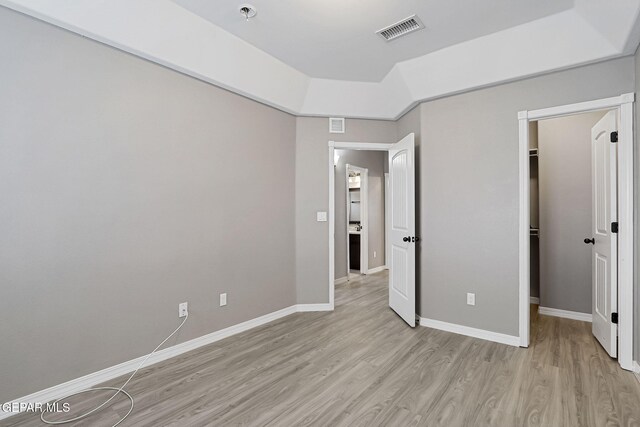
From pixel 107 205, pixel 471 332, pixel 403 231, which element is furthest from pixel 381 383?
pixel 107 205

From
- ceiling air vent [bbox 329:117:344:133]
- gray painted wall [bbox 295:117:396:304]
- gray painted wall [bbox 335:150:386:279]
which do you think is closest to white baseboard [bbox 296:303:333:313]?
gray painted wall [bbox 295:117:396:304]

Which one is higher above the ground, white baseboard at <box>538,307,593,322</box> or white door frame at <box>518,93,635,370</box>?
white door frame at <box>518,93,635,370</box>

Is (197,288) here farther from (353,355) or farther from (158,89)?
(158,89)

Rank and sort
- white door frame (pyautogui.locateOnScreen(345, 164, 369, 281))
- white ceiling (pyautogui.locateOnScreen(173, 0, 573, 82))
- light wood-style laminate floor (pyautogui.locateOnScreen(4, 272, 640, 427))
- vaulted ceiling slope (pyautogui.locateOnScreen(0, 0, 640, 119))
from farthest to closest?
white door frame (pyautogui.locateOnScreen(345, 164, 369, 281)) → white ceiling (pyautogui.locateOnScreen(173, 0, 573, 82)) → vaulted ceiling slope (pyautogui.locateOnScreen(0, 0, 640, 119)) → light wood-style laminate floor (pyautogui.locateOnScreen(4, 272, 640, 427))

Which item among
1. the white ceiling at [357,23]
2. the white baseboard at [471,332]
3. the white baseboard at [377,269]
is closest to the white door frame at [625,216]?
the white baseboard at [471,332]

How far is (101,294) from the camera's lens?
2.27m

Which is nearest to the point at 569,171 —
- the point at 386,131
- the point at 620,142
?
the point at 620,142

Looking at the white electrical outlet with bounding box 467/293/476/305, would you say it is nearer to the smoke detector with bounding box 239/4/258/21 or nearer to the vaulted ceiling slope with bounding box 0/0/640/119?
the vaulted ceiling slope with bounding box 0/0/640/119

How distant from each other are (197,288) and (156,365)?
674 millimetres

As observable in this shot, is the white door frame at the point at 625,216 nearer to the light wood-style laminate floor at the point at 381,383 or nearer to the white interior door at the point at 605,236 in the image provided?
the white interior door at the point at 605,236

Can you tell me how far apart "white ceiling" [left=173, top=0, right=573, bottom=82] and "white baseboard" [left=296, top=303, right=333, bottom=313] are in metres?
2.86

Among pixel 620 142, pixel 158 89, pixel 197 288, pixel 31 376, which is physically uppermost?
pixel 158 89

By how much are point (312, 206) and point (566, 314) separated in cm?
327

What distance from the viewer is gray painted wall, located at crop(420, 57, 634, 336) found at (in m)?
2.86
